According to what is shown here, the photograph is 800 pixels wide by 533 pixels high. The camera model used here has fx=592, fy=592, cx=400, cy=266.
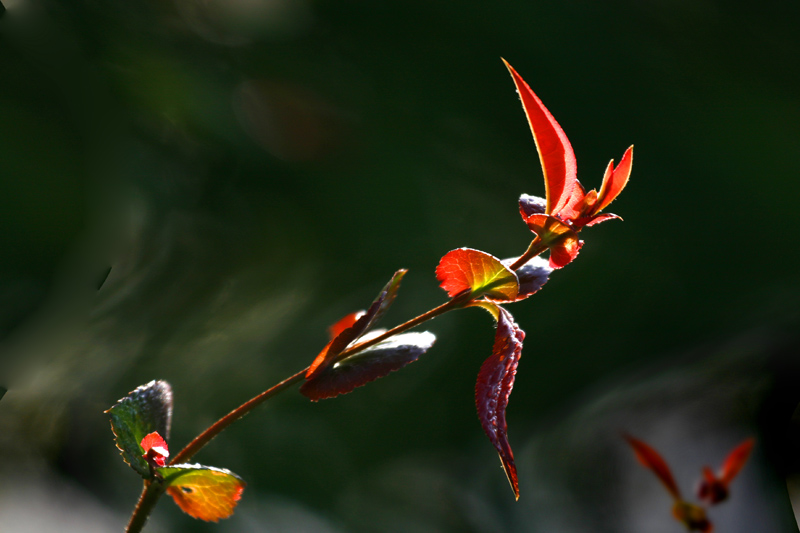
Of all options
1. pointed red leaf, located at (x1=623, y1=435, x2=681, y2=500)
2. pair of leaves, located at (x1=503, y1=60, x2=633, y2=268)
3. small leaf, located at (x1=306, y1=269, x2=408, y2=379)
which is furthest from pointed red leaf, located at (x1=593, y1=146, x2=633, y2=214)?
pointed red leaf, located at (x1=623, y1=435, x2=681, y2=500)

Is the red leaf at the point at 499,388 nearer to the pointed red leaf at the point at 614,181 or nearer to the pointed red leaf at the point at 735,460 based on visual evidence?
the pointed red leaf at the point at 614,181

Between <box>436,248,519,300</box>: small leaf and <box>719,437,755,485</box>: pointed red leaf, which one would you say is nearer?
<box>436,248,519,300</box>: small leaf

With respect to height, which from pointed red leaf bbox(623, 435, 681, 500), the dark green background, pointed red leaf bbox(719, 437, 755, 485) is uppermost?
the dark green background

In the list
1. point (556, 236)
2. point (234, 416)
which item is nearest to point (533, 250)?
point (556, 236)

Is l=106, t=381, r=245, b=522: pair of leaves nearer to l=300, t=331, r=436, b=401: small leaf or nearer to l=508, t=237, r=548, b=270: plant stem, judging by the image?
l=300, t=331, r=436, b=401: small leaf

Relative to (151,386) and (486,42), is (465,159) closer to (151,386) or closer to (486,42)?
(486,42)

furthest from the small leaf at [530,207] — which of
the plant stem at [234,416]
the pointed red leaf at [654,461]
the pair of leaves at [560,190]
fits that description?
the pointed red leaf at [654,461]
